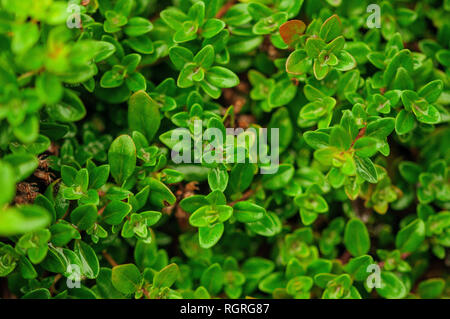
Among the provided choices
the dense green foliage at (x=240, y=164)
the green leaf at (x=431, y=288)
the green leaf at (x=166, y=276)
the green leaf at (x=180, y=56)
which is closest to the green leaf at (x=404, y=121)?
the dense green foliage at (x=240, y=164)

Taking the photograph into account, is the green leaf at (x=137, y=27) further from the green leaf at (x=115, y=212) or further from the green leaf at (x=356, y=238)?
the green leaf at (x=356, y=238)

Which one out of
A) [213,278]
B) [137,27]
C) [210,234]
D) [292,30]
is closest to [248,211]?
A: [210,234]

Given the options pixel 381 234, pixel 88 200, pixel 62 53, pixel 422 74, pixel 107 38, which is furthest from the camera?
pixel 381 234

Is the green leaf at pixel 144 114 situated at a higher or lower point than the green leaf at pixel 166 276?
higher

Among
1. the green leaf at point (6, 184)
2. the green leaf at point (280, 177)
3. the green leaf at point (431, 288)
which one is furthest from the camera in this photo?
the green leaf at point (431, 288)

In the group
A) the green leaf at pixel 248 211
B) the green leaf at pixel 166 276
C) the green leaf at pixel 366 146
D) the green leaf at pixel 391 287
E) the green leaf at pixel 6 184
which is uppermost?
the green leaf at pixel 366 146

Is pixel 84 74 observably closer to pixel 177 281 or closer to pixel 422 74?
pixel 177 281

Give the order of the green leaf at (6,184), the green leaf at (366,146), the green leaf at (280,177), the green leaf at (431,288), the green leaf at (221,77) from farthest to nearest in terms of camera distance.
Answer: the green leaf at (431,288) < the green leaf at (280,177) < the green leaf at (221,77) < the green leaf at (366,146) < the green leaf at (6,184)
